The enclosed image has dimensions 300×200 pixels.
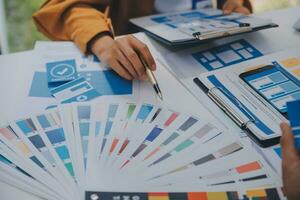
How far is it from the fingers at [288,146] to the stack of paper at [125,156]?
3 cm

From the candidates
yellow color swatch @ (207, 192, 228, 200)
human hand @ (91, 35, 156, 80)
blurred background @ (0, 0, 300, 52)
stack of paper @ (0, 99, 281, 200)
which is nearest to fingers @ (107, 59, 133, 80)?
human hand @ (91, 35, 156, 80)

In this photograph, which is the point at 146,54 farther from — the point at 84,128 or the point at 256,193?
the point at 256,193

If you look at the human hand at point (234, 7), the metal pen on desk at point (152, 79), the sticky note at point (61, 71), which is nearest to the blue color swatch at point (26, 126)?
the sticky note at point (61, 71)

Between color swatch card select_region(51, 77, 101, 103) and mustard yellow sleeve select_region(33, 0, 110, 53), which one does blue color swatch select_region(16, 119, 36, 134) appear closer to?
color swatch card select_region(51, 77, 101, 103)

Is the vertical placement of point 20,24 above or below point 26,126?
above

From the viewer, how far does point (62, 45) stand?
894mm

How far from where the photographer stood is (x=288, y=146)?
0.56m

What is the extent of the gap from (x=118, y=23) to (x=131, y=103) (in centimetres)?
42

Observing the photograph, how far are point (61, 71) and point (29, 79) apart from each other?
0.06 metres

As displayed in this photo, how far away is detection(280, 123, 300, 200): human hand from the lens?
52cm

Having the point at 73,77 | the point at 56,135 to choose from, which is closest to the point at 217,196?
the point at 56,135

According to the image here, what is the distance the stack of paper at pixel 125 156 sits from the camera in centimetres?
54

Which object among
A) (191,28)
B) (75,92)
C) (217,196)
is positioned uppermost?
(191,28)

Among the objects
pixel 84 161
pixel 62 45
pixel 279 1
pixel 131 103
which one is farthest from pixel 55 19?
pixel 279 1
